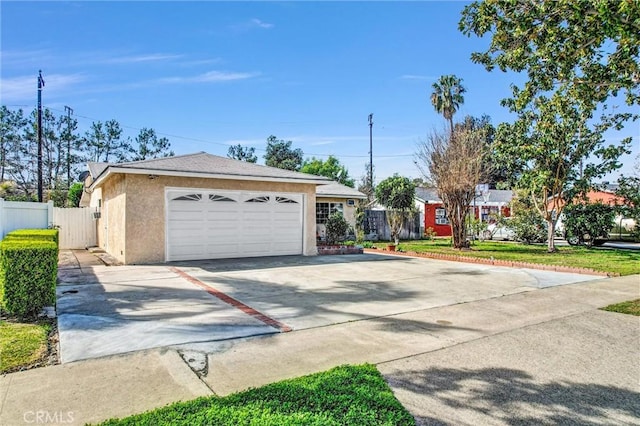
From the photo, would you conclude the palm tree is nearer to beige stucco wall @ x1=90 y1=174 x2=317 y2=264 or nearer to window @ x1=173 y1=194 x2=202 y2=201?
beige stucco wall @ x1=90 y1=174 x2=317 y2=264

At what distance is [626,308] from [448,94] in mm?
30020

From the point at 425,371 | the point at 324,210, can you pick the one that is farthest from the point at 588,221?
the point at 425,371

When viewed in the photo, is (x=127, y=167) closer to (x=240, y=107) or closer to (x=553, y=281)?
(x=553, y=281)

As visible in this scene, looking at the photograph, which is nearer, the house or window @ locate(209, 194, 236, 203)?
the house

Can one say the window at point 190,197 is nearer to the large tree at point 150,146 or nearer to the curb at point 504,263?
the curb at point 504,263

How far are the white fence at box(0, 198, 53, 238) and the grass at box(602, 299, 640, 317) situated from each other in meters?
12.5

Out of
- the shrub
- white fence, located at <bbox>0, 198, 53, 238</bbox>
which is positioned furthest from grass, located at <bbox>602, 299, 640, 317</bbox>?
the shrub

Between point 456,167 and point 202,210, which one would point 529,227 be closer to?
point 456,167

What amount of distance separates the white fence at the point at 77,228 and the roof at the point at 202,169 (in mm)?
5345

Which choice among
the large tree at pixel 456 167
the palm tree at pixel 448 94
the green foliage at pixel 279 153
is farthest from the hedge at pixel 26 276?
the green foliage at pixel 279 153

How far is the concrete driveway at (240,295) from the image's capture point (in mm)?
5242

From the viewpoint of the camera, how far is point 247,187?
13773 mm

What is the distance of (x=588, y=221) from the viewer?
1969 centimetres

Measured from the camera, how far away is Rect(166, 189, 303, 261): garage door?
12.6 meters
